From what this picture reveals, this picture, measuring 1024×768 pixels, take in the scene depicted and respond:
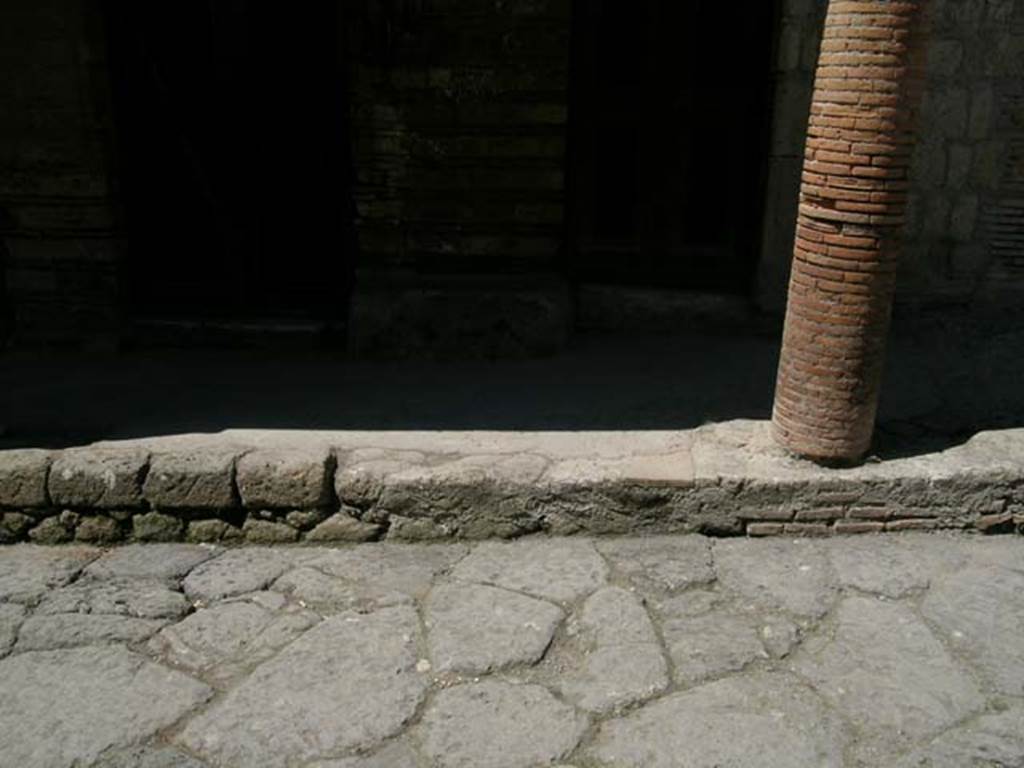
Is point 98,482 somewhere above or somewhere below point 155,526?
above

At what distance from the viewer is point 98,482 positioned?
4.50 m

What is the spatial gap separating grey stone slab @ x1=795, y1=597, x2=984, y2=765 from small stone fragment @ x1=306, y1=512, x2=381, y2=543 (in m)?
1.96

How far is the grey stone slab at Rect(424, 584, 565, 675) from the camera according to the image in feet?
12.3

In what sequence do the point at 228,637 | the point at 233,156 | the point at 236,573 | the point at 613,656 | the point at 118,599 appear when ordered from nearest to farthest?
the point at 613,656, the point at 228,637, the point at 118,599, the point at 236,573, the point at 233,156

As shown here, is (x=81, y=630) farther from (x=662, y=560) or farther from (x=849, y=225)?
(x=849, y=225)

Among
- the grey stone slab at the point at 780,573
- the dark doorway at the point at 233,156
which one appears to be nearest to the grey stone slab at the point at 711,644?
the grey stone slab at the point at 780,573

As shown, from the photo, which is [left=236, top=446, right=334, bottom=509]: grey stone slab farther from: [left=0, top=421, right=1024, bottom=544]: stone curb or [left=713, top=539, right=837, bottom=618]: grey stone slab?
[left=713, top=539, right=837, bottom=618]: grey stone slab

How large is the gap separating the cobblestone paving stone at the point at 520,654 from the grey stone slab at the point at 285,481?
0.24m

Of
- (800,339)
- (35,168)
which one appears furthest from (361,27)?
(800,339)

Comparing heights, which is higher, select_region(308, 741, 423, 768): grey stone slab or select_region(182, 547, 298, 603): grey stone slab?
select_region(308, 741, 423, 768): grey stone slab

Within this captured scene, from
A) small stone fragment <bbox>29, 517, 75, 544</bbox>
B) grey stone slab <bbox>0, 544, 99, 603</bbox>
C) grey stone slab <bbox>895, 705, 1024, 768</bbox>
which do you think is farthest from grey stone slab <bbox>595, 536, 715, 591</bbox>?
small stone fragment <bbox>29, 517, 75, 544</bbox>

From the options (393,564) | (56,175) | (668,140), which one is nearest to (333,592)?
(393,564)

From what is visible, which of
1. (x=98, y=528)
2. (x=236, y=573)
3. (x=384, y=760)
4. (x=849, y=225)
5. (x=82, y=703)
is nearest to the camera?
(x=384, y=760)

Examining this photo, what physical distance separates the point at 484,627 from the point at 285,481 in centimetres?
119
